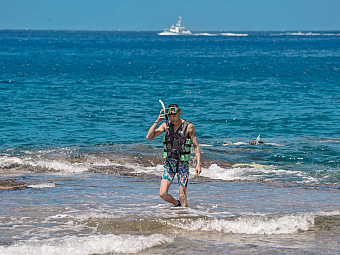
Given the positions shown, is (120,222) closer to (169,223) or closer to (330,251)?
(169,223)

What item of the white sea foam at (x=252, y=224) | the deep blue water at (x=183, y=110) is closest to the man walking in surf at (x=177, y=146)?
the white sea foam at (x=252, y=224)

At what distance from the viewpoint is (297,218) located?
7.99 m

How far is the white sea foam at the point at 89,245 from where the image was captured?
6562 mm

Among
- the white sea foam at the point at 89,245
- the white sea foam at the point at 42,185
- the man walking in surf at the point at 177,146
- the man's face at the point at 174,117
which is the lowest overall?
the white sea foam at the point at 89,245

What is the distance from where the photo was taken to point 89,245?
22.3 feet

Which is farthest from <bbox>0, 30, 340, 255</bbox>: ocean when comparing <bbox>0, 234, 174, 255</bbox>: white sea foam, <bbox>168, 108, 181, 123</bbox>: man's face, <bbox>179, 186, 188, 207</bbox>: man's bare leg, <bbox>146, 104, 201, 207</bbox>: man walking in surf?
<bbox>168, 108, 181, 123</bbox>: man's face

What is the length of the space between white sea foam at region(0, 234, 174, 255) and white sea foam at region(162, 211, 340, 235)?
29.7 inches

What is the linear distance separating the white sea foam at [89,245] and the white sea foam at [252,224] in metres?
0.75

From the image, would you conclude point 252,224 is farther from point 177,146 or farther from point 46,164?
point 46,164

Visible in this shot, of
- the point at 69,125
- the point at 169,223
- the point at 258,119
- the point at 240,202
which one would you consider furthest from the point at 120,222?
the point at 258,119

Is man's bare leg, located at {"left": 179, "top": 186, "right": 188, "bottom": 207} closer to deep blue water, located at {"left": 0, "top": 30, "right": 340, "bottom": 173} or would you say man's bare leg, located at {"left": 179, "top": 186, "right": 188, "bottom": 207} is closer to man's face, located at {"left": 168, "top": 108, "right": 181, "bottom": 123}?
man's face, located at {"left": 168, "top": 108, "right": 181, "bottom": 123}

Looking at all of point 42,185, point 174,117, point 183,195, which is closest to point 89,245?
point 183,195

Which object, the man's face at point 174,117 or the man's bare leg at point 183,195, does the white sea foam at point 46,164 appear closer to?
the man's bare leg at point 183,195

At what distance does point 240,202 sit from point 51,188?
14.7 feet
